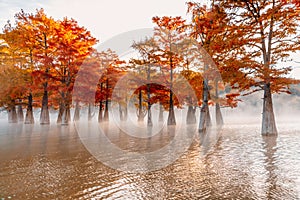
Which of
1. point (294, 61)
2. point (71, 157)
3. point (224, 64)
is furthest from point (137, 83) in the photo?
point (71, 157)

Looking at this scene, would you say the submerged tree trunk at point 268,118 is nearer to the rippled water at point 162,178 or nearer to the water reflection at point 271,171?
the water reflection at point 271,171

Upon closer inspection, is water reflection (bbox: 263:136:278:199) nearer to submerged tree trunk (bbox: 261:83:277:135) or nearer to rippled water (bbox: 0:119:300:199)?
rippled water (bbox: 0:119:300:199)

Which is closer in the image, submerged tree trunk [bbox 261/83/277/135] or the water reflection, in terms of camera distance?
the water reflection

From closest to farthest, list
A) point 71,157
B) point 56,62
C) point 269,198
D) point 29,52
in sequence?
point 269,198
point 71,157
point 56,62
point 29,52

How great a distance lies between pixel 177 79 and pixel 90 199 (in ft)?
92.7

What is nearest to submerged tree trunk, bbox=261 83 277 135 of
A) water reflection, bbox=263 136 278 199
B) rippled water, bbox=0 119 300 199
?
water reflection, bbox=263 136 278 199

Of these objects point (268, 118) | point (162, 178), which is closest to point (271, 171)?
point (162, 178)

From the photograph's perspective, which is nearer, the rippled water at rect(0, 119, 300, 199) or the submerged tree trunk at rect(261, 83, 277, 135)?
the rippled water at rect(0, 119, 300, 199)

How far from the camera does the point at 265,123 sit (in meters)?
18.9

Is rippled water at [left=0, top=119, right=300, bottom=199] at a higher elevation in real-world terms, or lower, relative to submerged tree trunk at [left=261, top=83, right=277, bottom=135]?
lower

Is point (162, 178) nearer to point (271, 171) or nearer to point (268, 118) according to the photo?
point (271, 171)

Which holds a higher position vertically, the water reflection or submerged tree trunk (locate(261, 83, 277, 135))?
submerged tree trunk (locate(261, 83, 277, 135))

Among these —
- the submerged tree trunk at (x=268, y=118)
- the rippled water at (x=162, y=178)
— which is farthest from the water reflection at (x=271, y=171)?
the submerged tree trunk at (x=268, y=118)

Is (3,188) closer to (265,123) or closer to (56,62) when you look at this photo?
(265,123)
